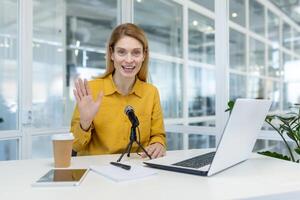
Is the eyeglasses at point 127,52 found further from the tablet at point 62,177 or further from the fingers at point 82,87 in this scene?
the tablet at point 62,177

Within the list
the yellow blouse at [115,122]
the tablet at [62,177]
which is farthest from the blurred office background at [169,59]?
the tablet at [62,177]

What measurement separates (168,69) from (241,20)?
1050 millimetres

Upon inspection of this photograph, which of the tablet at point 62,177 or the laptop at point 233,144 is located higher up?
the laptop at point 233,144

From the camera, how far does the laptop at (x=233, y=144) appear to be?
3.23ft

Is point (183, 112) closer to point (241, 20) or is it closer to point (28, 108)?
point (241, 20)

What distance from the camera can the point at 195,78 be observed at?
142 inches

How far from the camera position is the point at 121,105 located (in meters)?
1.71

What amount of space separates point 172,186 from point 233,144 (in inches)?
10.6

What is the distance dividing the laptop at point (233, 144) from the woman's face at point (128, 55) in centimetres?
62

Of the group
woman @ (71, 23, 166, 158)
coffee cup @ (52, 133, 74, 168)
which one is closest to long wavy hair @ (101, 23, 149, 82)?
woman @ (71, 23, 166, 158)

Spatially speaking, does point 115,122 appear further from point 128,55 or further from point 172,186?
point 172,186

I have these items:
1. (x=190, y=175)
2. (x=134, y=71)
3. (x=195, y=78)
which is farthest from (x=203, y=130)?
(x=190, y=175)

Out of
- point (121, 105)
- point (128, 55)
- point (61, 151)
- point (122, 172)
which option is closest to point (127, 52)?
point (128, 55)

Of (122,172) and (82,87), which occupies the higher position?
(82,87)
